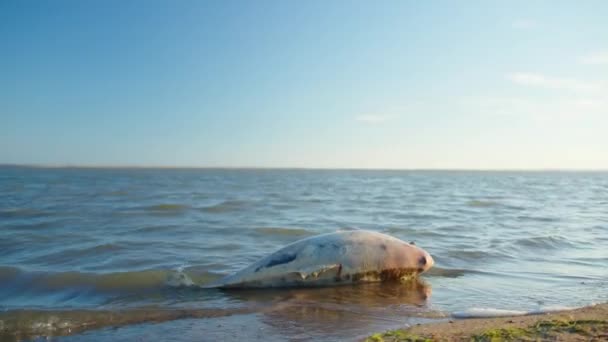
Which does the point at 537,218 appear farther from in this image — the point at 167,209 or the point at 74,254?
the point at 74,254

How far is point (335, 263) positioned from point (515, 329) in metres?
3.54

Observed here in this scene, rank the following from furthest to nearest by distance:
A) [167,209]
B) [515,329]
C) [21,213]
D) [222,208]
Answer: [222,208] < [167,209] < [21,213] < [515,329]

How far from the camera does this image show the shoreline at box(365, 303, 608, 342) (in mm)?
5055

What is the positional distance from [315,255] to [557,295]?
3845 millimetres

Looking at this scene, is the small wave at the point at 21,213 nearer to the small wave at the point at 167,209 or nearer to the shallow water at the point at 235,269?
the shallow water at the point at 235,269

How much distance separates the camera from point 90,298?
25.2 feet

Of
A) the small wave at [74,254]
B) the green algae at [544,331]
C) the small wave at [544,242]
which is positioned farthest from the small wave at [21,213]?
the green algae at [544,331]

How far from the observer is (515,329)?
17.6ft

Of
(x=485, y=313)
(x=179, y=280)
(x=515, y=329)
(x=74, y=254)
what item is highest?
(x=515, y=329)

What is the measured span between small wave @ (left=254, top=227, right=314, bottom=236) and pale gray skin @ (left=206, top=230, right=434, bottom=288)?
5489 mm

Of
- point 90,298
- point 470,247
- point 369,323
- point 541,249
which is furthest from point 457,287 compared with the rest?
point 90,298

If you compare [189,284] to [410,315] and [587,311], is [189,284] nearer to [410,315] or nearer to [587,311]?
[410,315]

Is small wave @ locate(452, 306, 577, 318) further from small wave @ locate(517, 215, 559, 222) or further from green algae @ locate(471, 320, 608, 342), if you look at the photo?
small wave @ locate(517, 215, 559, 222)

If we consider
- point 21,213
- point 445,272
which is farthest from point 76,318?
point 21,213
